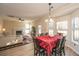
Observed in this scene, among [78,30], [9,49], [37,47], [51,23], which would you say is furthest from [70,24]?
[9,49]

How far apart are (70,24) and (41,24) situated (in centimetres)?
60

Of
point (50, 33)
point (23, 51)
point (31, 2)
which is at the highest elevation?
point (31, 2)

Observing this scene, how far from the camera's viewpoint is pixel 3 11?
267cm

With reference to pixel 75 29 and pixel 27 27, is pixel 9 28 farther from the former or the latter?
pixel 75 29

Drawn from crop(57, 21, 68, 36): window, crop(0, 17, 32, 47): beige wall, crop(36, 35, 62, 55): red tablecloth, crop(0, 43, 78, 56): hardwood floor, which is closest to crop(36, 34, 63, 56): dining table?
crop(36, 35, 62, 55): red tablecloth

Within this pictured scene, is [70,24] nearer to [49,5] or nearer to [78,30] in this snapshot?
[78,30]

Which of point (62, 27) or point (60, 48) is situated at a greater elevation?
point (62, 27)

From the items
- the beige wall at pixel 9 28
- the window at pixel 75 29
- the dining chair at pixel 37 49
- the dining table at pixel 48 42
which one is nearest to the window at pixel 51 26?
Answer: the dining table at pixel 48 42

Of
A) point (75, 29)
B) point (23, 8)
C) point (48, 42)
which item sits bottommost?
point (48, 42)

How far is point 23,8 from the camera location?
8.67 ft

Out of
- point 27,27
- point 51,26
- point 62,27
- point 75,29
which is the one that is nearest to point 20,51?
point 27,27

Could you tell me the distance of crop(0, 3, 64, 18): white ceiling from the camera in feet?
8.64

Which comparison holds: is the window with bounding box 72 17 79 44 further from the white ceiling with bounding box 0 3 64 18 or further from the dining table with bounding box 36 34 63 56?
the white ceiling with bounding box 0 3 64 18

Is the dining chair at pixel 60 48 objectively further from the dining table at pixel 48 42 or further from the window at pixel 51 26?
the window at pixel 51 26
